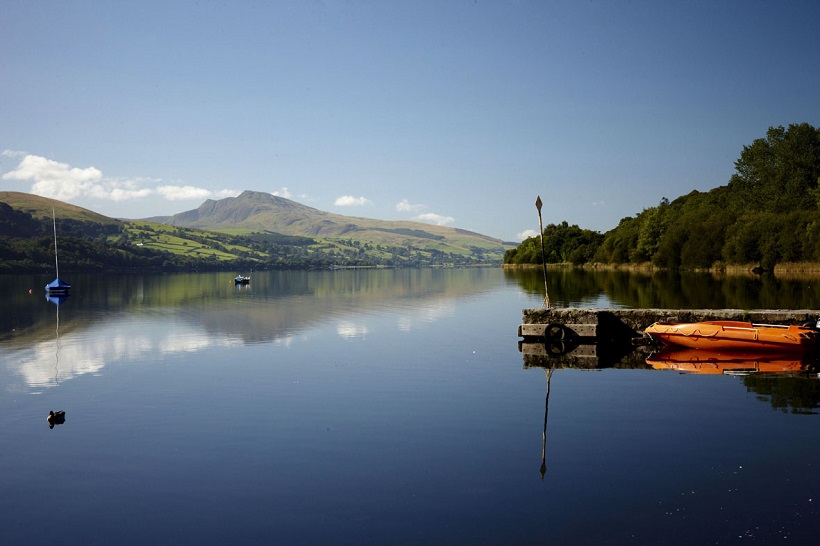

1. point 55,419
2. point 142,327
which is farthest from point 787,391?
point 142,327

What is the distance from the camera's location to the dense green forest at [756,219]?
121 metres

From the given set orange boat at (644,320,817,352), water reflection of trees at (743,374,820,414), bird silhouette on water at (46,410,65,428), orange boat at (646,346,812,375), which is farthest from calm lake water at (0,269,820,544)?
orange boat at (644,320,817,352)

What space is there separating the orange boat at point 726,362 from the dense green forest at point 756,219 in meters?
93.9

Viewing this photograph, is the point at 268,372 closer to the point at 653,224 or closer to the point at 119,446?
the point at 119,446

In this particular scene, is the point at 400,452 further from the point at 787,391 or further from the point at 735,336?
the point at 735,336

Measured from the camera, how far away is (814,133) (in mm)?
147250

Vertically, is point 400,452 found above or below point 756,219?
below

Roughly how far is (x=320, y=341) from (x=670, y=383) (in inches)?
926

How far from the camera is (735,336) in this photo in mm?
33969

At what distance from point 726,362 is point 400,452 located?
21.2 metres

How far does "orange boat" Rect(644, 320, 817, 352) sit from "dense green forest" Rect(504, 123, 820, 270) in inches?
3670

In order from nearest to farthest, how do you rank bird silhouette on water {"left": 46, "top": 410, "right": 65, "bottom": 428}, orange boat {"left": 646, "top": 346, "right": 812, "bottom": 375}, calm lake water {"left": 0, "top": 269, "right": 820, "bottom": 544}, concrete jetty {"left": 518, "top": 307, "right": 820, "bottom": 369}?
calm lake water {"left": 0, "top": 269, "right": 820, "bottom": 544}, bird silhouette on water {"left": 46, "top": 410, "right": 65, "bottom": 428}, orange boat {"left": 646, "top": 346, "right": 812, "bottom": 375}, concrete jetty {"left": 518, "top": 307, "right": 820, "bottom": 369}

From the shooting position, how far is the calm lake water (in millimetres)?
12758

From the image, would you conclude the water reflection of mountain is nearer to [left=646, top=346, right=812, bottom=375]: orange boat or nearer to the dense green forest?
[left=646, top=346, right=812, bottom=375]: orange boat
